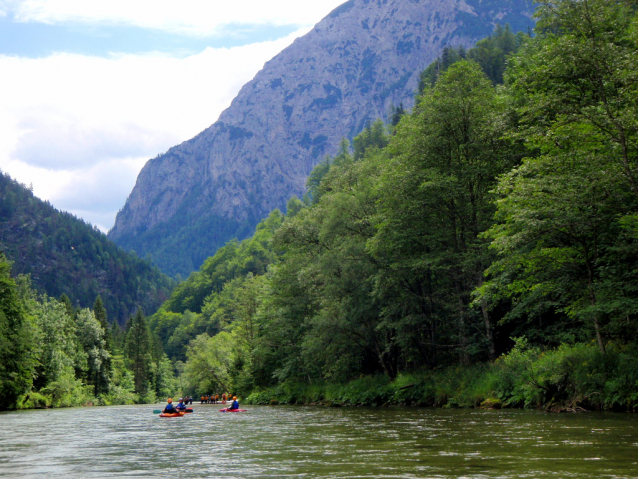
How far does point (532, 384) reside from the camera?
2659 centimetres

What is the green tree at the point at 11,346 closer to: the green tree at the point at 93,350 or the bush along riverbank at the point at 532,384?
the bush along riverbank at the point at 532,384

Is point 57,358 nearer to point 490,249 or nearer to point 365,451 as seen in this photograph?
point 490,249

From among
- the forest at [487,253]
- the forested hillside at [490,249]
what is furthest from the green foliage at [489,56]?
the forested hillside at [490,249]

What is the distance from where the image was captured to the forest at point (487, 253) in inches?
946

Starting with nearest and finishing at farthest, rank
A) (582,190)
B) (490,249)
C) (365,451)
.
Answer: (365,451)
(582,190)
(490,249)

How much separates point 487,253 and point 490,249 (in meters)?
0.34

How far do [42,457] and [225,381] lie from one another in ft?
228

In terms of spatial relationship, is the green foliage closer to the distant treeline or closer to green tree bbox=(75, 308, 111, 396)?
green tree bbox=(75, 308, 111, 396)

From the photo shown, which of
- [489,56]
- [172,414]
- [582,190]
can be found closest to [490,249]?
[582,190]

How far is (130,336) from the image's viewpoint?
436 ft

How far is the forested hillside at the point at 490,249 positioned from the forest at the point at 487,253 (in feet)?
0.40

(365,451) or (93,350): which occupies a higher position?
(93,350)

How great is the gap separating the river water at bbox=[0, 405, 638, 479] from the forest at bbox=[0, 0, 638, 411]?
6062 millimetres

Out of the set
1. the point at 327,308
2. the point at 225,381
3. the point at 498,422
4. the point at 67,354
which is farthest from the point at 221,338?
the point at 498,422
